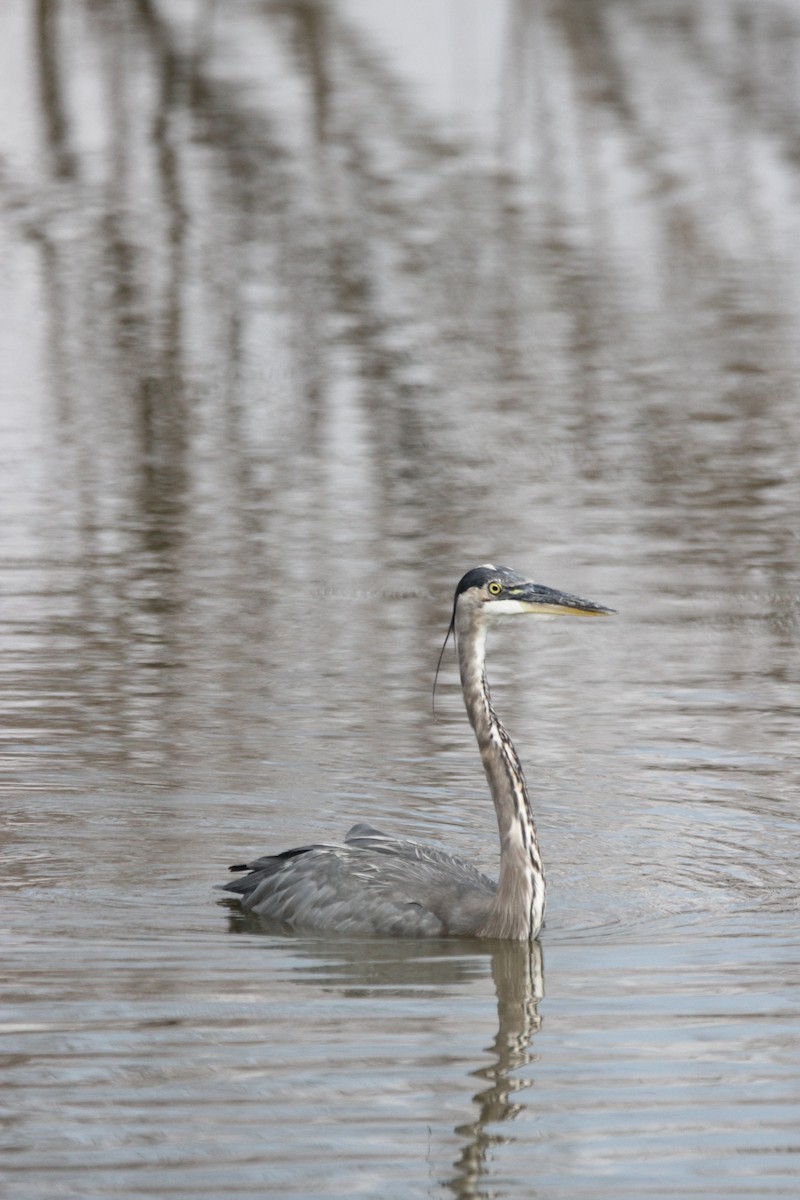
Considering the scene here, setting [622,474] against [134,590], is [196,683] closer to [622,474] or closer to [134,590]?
[134,590]

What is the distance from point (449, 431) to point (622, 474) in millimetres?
1781

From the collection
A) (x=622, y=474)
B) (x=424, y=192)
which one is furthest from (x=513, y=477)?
(x=424, y=192)

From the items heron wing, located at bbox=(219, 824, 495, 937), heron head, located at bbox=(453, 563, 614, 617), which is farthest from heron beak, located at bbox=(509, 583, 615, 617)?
heron wing, located at bbox=(219, 824, 495, 937)

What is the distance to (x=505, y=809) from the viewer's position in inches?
356

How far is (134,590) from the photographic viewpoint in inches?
557

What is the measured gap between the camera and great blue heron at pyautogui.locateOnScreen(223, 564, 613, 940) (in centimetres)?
897

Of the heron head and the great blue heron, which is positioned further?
the heron head

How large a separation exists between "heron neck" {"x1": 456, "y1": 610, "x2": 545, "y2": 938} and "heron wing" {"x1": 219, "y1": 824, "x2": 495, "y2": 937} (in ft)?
0.41

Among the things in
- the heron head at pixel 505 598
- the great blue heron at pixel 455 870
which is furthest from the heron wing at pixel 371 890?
the heron head at pixel 505 598

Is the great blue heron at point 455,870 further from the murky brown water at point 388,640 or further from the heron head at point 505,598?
the murky brown water at point 388,640

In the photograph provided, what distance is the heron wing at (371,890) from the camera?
9062mm

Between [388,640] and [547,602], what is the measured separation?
4.08 meters

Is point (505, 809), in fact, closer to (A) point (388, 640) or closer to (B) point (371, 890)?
(B) point (371, 890)

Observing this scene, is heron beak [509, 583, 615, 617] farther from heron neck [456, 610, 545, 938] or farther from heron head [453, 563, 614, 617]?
heron neck [456, 610, 545, 938]
